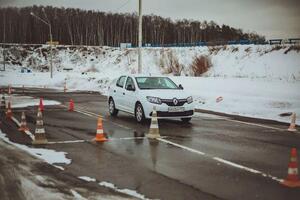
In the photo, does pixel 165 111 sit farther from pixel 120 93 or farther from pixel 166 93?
pixel 120 93

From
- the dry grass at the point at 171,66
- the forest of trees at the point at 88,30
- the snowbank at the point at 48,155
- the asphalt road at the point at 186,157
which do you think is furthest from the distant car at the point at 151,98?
the forest of trees at the point at 88,30

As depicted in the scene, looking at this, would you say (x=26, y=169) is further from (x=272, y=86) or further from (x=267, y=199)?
(x=272, y=86)

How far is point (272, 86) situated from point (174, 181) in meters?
20.4

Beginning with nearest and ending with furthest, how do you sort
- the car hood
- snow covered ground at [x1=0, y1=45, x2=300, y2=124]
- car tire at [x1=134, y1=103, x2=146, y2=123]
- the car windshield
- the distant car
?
the distant car
the car hood
car tire at [x1=134, y1=103, x2=146, y2=123]
the car windshield
snow covered ground at [x1=0, y1=45, x2=300, y2=124]

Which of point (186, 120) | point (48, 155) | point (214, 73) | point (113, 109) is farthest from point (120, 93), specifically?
point (214, 73)

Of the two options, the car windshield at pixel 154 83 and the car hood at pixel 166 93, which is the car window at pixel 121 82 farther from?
the car hood at pixel 166 93

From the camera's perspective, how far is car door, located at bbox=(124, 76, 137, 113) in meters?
15.1

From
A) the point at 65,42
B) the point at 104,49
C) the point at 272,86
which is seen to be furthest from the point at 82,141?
the point at 65,42

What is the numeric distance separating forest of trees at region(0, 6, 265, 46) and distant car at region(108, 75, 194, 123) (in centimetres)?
11838

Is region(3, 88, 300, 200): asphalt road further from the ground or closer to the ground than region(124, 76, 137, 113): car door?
closer to the ground

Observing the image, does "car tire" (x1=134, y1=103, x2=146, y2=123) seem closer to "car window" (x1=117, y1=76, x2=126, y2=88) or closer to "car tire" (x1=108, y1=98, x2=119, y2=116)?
"car window" (x1=117, y1=76, x2=126, y2=88)

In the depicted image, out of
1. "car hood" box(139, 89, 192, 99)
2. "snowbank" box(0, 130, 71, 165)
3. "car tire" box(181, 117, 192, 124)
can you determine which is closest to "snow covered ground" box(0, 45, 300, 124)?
"car tire" box(181, 117, 192, 124)

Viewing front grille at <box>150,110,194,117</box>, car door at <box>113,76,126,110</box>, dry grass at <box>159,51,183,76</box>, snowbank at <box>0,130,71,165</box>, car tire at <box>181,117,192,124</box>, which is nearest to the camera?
snowbank at <box>0,130,71,165</box>

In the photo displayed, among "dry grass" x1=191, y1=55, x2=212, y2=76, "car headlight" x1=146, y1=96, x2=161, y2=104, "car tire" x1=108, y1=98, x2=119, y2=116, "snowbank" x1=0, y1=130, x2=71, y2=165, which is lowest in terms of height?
"snowbank" x1=0, y1=130, x2=71, y2=165
